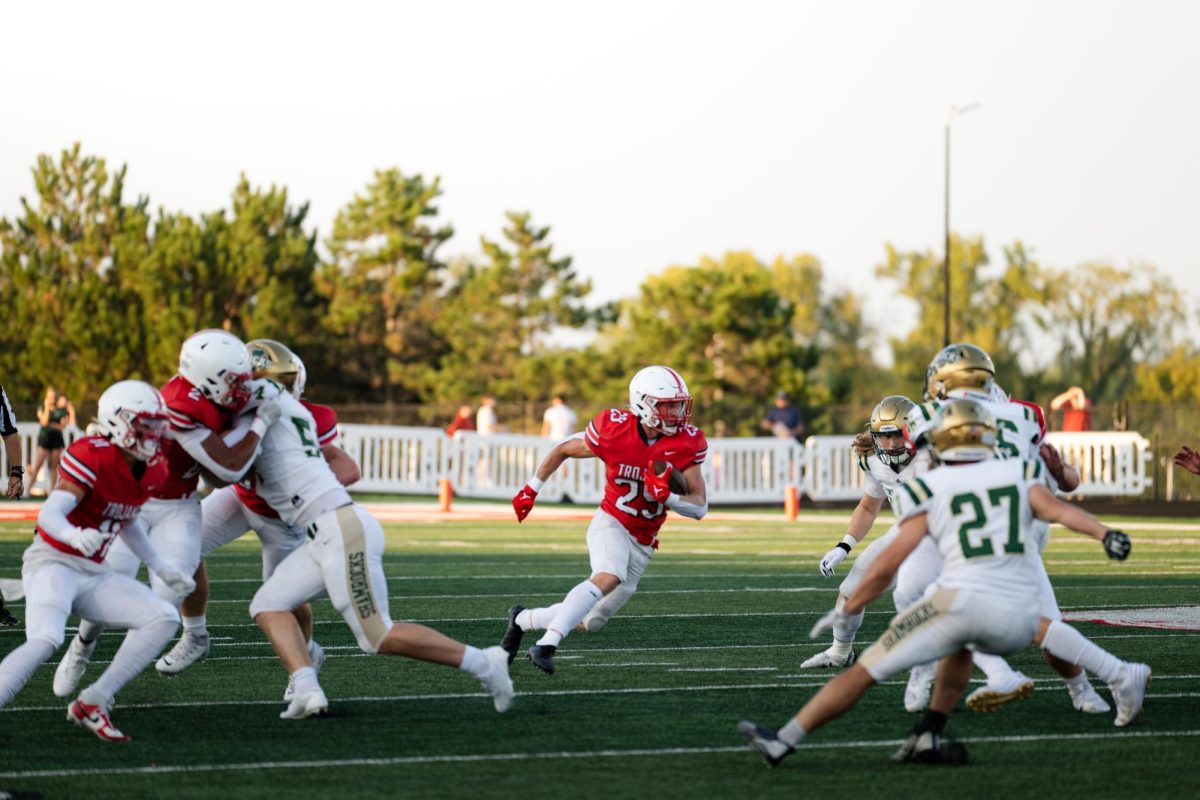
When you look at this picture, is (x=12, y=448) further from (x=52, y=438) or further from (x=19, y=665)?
(x=52, y=438)

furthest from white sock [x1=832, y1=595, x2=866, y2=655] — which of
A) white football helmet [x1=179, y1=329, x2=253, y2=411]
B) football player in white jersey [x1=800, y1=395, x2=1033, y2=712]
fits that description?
white football helmet [x1=179, y1=329, x2=253, y2=411]

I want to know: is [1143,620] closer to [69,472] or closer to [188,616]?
[188,616]

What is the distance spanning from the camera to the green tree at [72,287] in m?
40.1

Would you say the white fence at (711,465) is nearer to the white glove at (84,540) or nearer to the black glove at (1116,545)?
the white glove at (84,540)

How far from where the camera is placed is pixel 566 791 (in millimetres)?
5395

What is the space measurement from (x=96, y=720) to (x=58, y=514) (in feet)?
2.63

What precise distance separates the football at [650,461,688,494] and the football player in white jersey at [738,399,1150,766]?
8.43 ft

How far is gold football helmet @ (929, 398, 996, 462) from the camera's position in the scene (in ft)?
19.5

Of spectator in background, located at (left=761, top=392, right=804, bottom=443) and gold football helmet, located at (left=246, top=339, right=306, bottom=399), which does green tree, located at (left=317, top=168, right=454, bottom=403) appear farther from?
gold football helmet, located at (left=246, top=339, right=306, bottom=399)

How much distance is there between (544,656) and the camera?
8047 mm

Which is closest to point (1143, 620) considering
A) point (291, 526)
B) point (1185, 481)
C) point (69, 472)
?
point (291, 526)

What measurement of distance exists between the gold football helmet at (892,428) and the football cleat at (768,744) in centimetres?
311

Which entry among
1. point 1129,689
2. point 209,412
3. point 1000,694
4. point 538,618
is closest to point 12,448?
point 538,618

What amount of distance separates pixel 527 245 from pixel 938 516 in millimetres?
42491
